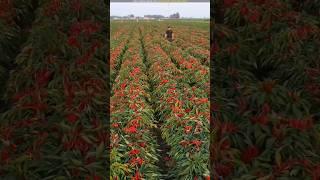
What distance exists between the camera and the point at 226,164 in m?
3.03

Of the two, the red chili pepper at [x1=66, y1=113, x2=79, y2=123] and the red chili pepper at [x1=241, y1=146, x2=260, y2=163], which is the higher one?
the red chili pepper at [x1=66, y1=113, x2=79, y2=123]

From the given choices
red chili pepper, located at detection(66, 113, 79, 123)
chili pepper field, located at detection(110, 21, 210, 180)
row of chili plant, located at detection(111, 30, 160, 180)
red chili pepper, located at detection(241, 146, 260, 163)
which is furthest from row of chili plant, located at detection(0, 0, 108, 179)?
red chili pepper, located at detection(241, 146, 260, 163)

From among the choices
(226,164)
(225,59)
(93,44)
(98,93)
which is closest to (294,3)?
(225,59)

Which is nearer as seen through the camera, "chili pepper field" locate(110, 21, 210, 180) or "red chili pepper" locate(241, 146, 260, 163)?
"red chili pepper" locate(241, 146, 260, 163)

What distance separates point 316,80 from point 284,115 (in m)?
0.67

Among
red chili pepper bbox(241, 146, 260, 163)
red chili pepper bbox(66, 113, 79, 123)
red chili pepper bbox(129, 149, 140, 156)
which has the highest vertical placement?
red chili pepper bbox(66, 113, 79, 123)

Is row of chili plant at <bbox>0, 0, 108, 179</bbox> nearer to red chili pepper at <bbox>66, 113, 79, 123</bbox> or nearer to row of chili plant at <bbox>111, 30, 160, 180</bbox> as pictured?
red chili pepper at <bbox>66, 113, 79, 123</bbox>

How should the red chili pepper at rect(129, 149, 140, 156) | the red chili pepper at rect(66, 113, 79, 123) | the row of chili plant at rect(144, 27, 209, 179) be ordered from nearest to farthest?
the red chili pepper at rect(66, 113, 79, 123)
the red chili pepper at rect(129, 149, 140, 156)
the row of chili plant at rect(144, 27, 209, 179)

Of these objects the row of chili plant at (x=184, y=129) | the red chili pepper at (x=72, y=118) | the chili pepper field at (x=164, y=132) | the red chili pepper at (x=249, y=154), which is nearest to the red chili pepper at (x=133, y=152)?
the chili pepper field at (x=164, y=132)

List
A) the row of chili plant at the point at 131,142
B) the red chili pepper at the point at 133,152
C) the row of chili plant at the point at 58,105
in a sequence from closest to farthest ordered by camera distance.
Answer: the row of chili plant at the point at 58,105
the row of chili plant at the point at 131,142
the red chili pepper at the point at 133,152

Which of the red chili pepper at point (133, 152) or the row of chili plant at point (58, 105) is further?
the red chili pepper at point (133, 152)

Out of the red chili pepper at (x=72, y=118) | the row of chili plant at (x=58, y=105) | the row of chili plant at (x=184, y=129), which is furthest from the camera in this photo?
the row of chili plant at (x=184, y=129)

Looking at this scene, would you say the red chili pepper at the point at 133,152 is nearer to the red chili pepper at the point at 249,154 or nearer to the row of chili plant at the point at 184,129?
the row of chili plant at the point at 184,129

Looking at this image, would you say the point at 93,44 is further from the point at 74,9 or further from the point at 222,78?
the point at 222,78
